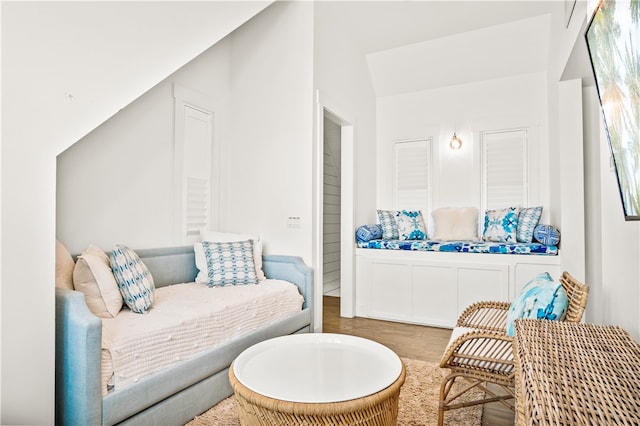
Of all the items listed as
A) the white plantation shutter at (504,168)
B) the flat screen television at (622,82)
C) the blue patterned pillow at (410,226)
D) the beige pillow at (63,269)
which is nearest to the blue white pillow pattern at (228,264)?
the beige pillow at (63,269)

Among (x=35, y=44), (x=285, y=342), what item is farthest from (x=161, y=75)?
(x=285, y=342)

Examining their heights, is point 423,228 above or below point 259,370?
above

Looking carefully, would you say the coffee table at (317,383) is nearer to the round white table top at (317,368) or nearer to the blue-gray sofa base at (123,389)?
the round white table top at (317,368)

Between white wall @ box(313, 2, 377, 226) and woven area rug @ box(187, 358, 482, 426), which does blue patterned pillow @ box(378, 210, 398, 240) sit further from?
woven area rug @ box(187, 358, 482, 426)

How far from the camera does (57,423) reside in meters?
1.63

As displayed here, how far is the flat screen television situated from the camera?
1.03 m

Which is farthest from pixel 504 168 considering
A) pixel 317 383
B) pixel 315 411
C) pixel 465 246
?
pixel 315 411

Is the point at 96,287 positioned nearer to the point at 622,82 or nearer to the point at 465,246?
the point at 622,82

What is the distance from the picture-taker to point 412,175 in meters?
4.87

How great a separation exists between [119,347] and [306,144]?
7.32ft

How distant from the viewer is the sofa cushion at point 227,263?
2.95 meters

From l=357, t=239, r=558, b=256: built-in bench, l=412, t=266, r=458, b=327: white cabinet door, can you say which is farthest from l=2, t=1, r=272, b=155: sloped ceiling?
l=412, t=266, r=458, b=327: white cabinet door

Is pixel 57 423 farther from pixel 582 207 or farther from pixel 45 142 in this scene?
pixel 582 207

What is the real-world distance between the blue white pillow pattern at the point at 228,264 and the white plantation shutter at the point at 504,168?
3.00 meters
